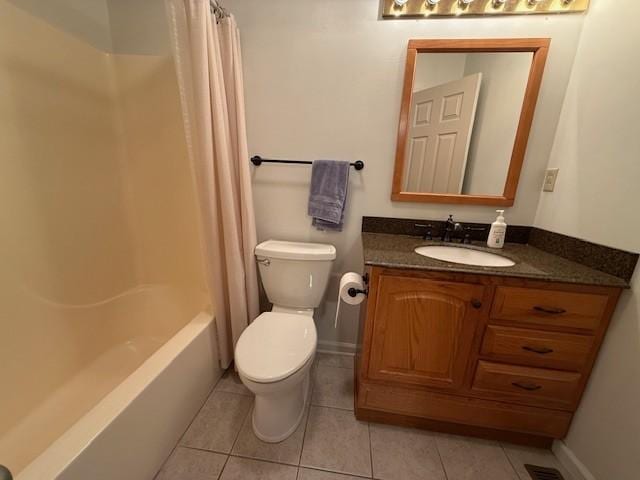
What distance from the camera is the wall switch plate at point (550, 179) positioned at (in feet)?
3.92

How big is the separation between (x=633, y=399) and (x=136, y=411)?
168 centimetres

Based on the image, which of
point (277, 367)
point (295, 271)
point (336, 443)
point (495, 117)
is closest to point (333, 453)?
point (336, 443)

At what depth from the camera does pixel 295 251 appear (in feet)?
4.20

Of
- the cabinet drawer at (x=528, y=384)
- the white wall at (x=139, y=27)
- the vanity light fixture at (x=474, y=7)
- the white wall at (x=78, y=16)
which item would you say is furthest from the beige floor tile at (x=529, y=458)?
the white wall at (x=78, y=16)

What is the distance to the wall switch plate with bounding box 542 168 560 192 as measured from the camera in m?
1.19

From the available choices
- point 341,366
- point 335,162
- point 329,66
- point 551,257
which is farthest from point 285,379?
point 329,66

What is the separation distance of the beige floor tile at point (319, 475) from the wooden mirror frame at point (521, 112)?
1280mm

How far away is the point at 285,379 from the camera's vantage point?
92 centimetres

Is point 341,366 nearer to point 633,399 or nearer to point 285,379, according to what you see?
point 285,379

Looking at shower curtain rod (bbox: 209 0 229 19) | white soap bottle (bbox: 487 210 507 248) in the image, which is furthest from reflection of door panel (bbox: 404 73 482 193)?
shower curtain rod (bbox: 209 0 229 19)

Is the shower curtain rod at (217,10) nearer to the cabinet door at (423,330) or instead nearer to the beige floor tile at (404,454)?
the cabinet door at (423,330)

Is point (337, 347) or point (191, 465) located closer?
point (191, 465)

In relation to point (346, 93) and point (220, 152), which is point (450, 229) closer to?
point (346, 93)

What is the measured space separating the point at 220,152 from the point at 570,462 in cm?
199
